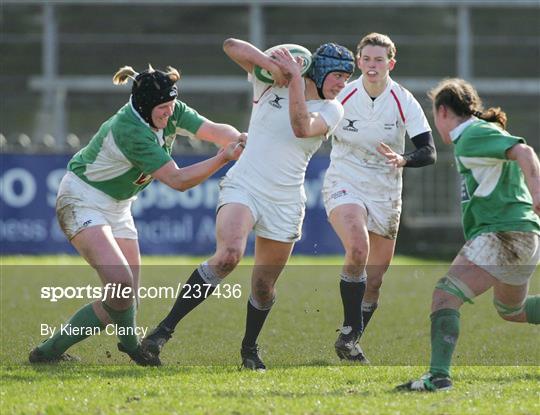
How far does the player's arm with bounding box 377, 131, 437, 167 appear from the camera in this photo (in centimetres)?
841

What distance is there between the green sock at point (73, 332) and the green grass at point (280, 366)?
0.17 m

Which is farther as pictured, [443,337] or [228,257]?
[228,257]

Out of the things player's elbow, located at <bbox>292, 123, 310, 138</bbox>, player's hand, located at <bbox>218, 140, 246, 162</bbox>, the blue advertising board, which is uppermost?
player's elbow, located at <bbox>292, 123, 310, 138</bbox>

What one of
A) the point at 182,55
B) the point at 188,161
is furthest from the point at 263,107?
the point at 182,55

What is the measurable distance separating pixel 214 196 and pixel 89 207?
33.7 feet

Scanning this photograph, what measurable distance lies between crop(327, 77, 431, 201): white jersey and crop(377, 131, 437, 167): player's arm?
6 cm

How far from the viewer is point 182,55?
30.4 metres

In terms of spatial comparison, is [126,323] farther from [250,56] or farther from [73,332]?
[250,56]

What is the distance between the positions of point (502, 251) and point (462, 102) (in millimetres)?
932

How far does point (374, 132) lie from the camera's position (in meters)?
8.87

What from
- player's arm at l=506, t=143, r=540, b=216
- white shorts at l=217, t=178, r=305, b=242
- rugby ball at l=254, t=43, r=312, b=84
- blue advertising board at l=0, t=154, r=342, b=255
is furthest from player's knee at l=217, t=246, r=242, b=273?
blue advertising board at l=0, t=154, r=342, b=255

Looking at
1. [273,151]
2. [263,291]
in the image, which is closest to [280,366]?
[263,291]

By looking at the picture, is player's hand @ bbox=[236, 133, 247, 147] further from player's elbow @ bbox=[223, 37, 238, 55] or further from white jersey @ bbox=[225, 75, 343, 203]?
player's elbow @ bbox=[223, 37, 238, 55]

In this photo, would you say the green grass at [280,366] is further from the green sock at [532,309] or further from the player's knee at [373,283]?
the player's knee at [373,283]
